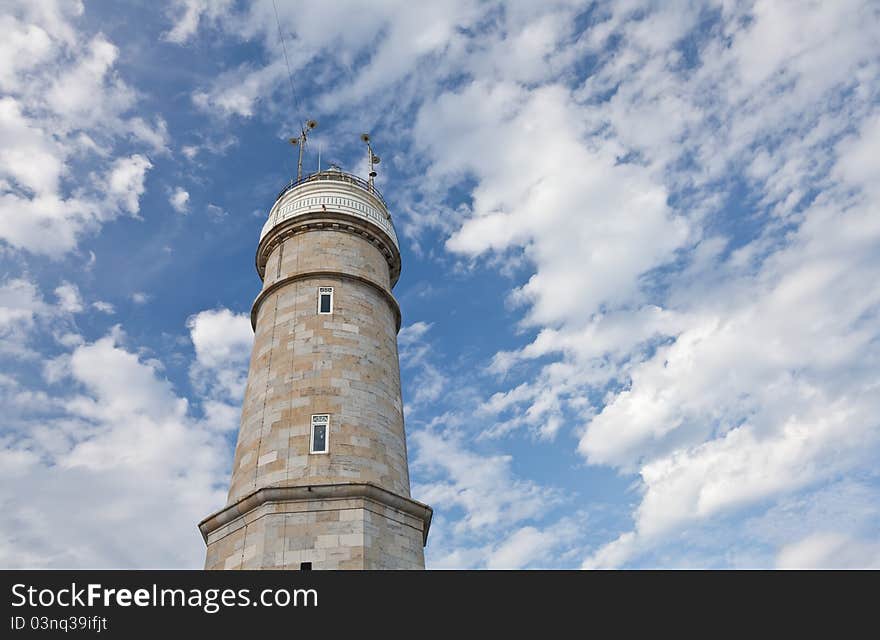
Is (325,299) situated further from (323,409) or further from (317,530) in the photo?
(317,530)

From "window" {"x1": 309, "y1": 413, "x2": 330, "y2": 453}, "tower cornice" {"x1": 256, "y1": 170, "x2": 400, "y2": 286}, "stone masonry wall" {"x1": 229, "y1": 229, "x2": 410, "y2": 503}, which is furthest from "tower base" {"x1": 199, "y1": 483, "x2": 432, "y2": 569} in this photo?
"tower cornice" {"x1": 256, "y1": 170, "x2": 400, "y2": 286}

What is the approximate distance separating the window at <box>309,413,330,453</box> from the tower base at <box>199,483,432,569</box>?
142 cm

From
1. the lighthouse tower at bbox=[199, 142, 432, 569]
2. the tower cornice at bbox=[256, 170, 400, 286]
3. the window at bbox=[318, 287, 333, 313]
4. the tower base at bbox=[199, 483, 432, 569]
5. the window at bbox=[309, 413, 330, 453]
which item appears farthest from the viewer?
the tower cornice at bbox=[256, 170, 400, 286]

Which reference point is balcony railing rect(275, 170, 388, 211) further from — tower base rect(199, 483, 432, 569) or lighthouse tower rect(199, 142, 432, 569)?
tower base rect(199, 483, 432, 569)

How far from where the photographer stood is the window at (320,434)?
790 inches

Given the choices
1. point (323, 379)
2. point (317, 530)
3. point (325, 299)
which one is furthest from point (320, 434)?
point (325, 299)

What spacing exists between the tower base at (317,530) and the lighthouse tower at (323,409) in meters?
0.03

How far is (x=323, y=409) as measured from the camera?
2083cm

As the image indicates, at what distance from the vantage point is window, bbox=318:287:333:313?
23.4 m

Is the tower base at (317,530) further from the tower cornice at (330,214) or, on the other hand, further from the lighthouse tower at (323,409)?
the tower cornice at (330,214)
